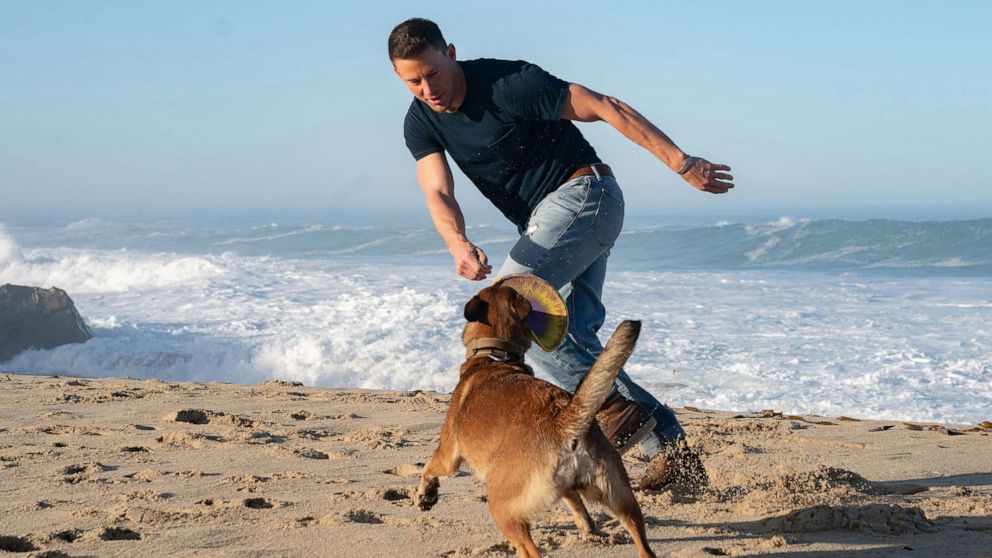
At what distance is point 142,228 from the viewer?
48.2 metres

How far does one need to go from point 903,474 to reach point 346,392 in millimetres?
4941

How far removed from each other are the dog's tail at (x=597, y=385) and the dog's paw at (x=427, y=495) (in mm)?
990

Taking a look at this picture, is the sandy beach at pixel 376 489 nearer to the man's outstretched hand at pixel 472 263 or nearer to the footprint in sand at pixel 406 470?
the footprint in sand at pixel 406 470

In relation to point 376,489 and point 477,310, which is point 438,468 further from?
point 376,489

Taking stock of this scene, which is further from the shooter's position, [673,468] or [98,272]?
[98,272]

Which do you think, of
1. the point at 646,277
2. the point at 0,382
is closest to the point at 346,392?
the point at 0,382

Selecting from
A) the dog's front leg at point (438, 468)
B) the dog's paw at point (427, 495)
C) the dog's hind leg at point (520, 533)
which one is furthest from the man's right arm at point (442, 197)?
the dog's hind leg at point (520, 533)

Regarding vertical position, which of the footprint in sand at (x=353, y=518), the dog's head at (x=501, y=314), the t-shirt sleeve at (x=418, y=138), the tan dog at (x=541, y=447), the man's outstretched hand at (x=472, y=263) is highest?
the t-shirt sleeve at (x=418, y=138)

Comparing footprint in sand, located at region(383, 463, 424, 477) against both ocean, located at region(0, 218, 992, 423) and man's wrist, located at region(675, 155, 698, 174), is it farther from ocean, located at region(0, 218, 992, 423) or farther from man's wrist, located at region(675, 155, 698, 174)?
ocean, located at region(0, 218, 992, 423)

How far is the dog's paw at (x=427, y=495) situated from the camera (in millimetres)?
3652

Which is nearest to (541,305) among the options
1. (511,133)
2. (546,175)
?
(546,175)

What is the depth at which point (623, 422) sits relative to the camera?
387 cm

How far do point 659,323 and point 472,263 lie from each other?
1044 centimetres

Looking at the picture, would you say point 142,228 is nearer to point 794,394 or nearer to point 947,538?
point 794,394
